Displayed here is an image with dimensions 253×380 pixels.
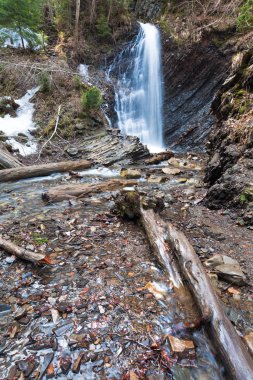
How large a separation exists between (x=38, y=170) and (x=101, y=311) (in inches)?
236

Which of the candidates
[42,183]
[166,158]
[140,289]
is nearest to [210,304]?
[140,289]

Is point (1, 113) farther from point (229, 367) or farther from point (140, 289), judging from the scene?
point (229, 367)

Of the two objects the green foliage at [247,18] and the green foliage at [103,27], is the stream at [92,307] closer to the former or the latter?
the green foliage at [247,18]

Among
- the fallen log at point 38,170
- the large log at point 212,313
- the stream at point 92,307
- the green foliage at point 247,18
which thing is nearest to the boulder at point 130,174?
the fallen log at point 38,170

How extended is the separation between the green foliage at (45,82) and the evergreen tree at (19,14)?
123 inches

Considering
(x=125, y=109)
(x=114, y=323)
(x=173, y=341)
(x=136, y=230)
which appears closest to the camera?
(x=173, y=341)

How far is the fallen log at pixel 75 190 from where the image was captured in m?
5.96

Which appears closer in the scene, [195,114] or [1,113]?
[1,113]

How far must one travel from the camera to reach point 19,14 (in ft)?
42.8

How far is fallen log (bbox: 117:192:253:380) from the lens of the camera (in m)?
2.05

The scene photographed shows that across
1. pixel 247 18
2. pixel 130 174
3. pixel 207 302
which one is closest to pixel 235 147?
pixel 130 174

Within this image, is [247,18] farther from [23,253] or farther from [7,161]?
[23,253]

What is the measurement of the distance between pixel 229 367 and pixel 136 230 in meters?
2.57

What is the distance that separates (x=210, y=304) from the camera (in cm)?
258
